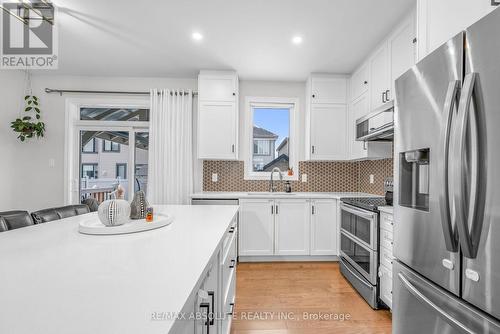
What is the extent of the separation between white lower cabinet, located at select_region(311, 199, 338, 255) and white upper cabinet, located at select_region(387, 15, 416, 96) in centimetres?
157

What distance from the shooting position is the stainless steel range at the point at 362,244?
2.21 metres

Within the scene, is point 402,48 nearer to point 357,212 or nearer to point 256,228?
point 357,212

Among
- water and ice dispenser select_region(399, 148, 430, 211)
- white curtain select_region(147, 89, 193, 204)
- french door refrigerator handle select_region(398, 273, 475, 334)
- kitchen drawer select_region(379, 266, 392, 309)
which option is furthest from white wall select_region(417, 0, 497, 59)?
white curtain select_region(147, 89, 193, 204)

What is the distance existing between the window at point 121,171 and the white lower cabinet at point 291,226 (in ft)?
6.56

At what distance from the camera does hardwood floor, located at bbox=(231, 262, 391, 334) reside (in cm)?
193

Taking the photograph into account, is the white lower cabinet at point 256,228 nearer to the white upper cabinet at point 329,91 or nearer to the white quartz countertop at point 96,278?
the white upper cabinet at point 329,91

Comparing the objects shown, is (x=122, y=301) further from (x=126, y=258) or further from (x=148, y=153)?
(x=148, y=153)

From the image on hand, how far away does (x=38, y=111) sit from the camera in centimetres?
364

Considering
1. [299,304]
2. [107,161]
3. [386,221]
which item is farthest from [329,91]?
[107,161]

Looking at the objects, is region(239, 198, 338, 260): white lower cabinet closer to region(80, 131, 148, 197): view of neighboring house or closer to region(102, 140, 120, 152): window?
region(80, 131, 148, 197): view of neighboring house

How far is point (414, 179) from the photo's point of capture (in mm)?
1216

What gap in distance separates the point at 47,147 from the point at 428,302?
4.74 m

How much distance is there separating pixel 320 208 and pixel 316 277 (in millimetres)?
861

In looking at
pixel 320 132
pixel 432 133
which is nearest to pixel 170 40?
pixel 320 132
